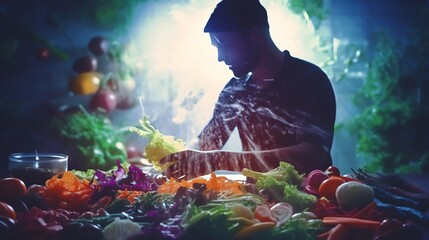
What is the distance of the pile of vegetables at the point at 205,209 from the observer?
79.3 inches

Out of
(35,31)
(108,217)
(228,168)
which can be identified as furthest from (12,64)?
(108,217)

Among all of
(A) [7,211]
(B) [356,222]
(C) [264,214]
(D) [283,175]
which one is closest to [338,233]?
(B) [356,222]

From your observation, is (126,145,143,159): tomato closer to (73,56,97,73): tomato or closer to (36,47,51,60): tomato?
(73,56,97,73): tomato

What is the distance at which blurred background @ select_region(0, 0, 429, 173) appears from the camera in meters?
6.22

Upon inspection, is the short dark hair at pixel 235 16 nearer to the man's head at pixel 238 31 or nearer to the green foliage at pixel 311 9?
the man's head at pixel 238 31

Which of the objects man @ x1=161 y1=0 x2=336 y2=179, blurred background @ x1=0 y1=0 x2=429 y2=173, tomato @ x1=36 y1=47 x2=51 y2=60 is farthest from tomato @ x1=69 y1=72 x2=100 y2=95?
man @ x1=161 y1=0 x2=336 y2=179

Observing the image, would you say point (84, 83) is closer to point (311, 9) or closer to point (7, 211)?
point (311, 9)

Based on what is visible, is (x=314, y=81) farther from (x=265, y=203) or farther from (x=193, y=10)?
(x=193, y=10)

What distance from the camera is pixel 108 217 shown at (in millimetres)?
Result: 2221

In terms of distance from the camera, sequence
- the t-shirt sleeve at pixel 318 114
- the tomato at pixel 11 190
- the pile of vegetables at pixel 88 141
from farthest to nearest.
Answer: the pile of vegetables at pixel 88 141 < the t-shirt sleeve at pixel 318 114 < the tomato at pixel 11 190

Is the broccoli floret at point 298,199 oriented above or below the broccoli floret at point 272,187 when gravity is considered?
below

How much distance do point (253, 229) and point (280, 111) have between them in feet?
5.04

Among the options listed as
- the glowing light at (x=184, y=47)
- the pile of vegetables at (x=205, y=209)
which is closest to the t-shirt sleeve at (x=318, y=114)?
the pile of vegetables at (x=205, y=209)

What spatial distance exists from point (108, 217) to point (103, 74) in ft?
15.0
